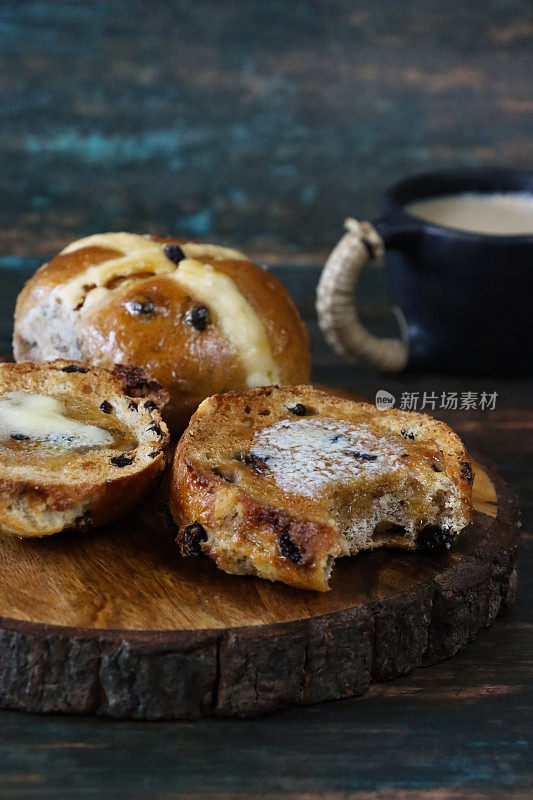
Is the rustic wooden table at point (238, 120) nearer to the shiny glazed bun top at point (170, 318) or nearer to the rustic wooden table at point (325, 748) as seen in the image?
the shiny glazed bun top at point (170, 318)

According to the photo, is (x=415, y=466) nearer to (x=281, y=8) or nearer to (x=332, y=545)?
(x=332, y=545)

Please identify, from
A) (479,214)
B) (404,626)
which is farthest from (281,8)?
(404,626)

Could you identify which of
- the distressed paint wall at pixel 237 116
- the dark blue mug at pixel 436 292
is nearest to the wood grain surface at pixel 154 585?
the dark blue mug at pixel 436 292

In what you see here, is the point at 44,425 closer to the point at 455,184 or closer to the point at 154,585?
the point at 154,585

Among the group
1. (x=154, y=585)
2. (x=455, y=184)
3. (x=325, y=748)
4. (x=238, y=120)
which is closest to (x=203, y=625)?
(x=154, y=585)

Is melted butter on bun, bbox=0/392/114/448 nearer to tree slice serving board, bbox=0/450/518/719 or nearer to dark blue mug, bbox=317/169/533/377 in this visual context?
tree slice serving board, bbox=0/450/518/719

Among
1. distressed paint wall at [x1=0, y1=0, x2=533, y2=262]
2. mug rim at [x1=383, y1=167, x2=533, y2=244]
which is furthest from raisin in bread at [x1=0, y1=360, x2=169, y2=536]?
distressed paint wall at [x1=0, y1=0, x2=533, y2=262]
